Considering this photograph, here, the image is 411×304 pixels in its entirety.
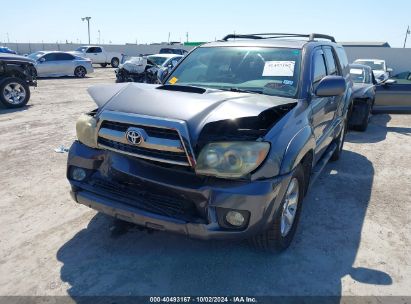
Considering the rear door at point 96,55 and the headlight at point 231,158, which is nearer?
the headlight at point 231,158

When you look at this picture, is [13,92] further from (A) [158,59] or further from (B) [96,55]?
(B) [96,55]

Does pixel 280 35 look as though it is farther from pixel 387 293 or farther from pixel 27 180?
pixel 27 180

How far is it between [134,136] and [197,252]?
1198mm

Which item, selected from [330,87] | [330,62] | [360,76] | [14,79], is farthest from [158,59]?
[330,87]

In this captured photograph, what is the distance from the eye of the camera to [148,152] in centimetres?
274

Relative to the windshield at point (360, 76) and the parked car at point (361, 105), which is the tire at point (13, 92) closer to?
the parked car at point (361, 105)

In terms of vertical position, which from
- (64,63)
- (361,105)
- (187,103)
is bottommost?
(64,63)

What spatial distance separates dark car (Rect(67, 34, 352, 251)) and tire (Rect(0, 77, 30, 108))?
308 inches

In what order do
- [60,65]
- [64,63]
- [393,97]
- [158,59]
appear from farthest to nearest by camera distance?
1. [64,63]
2. [60,65]
3. [158,59]
4. [393,97]

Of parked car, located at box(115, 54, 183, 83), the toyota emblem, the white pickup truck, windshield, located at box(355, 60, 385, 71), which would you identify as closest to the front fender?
the toyota emblem

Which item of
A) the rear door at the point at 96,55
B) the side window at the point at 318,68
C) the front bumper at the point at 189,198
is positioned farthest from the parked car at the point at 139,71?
the rear door at the point at 96,55

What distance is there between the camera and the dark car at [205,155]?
2.57 m

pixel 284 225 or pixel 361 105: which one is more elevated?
pixel 361 105

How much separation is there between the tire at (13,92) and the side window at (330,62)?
860 centimetres
